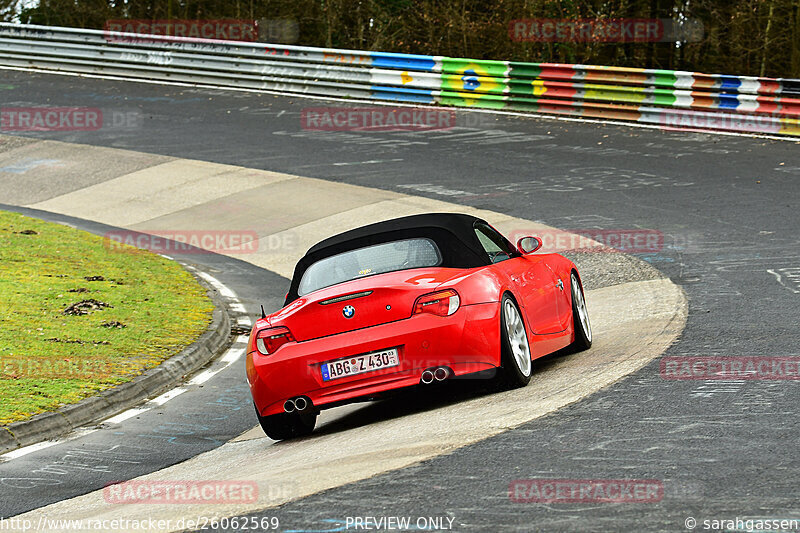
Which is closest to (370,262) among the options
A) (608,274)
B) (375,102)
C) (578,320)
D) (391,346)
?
(391,346)

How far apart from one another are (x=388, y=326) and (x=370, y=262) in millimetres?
802

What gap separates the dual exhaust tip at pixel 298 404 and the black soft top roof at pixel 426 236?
35.7 inches

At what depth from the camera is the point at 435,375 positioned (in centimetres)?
752

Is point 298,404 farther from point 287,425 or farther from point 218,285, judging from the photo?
point 218,285

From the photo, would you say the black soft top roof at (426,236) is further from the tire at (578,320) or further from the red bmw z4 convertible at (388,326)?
the tire at (578,320)

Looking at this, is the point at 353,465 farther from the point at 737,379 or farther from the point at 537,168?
the point at 537,168

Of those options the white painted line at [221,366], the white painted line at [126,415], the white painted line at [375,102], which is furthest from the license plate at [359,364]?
the white painted line at [375,102]

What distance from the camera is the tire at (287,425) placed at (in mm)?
8000

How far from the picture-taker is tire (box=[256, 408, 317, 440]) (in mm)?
8000

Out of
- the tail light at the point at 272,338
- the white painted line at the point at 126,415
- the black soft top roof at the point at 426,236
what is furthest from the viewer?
the white painted line at the point at 126,415

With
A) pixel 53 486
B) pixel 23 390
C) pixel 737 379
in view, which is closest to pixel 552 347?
pixel 737 379

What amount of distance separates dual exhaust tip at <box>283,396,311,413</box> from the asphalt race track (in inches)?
25.7

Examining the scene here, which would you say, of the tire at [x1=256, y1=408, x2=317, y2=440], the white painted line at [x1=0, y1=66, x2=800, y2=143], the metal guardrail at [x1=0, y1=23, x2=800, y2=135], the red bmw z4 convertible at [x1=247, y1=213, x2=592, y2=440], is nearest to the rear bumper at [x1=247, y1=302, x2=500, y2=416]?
the red bmw z4 convertible at [x1=247, y1=213, x2=592, y2=440]

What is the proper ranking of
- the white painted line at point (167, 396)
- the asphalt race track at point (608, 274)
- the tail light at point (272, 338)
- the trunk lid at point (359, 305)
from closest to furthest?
the asphalt race track at point (608, 274), the trunk lid at point (359, 305), the tail light at point (272, 338), the white painted line at point (167, 396)
